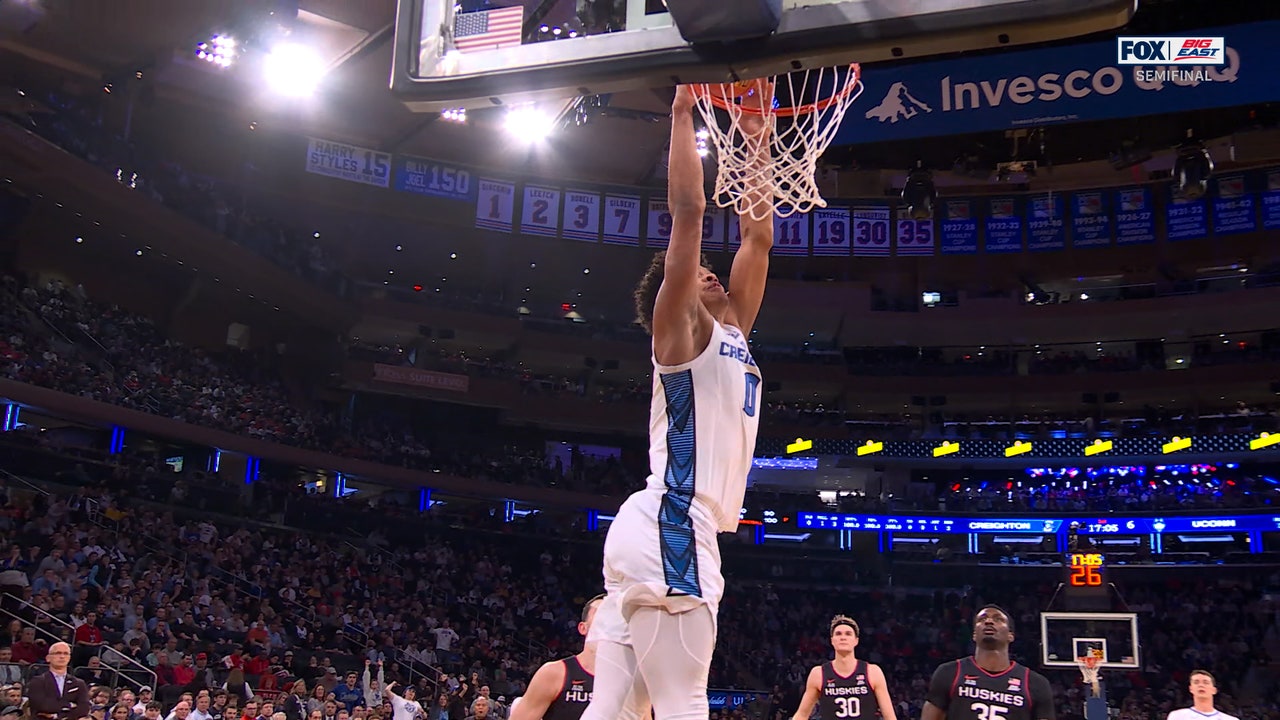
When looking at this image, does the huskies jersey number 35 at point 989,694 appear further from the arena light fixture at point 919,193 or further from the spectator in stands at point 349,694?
the spectator in stands at point 349,694

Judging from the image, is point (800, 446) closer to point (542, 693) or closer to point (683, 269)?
point (542, 693)

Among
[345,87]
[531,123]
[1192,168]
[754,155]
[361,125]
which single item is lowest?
[754,155]

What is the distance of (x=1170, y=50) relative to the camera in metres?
13.5

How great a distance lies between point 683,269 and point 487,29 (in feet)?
5.51

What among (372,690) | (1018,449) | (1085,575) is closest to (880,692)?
(1085,575)

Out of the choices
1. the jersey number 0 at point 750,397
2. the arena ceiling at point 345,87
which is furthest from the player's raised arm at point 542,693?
the arena ceiling at point 345,87

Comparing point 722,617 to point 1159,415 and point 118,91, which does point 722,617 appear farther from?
point 118,91

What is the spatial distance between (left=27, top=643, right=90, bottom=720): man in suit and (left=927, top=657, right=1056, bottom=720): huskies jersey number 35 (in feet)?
24.7

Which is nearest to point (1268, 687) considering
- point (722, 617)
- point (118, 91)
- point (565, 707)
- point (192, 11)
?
point (722, 617)

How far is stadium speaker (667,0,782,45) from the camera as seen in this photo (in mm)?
3910

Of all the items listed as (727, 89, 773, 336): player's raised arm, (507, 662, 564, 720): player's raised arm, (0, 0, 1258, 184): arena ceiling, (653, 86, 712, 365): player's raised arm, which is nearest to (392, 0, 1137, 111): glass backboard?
(653, 86, 712, 365): player's raised arm

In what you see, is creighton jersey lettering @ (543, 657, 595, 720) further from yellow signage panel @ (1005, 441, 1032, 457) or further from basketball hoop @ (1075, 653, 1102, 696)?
yellow signage panel @ (1005, 441, 1032, 457)

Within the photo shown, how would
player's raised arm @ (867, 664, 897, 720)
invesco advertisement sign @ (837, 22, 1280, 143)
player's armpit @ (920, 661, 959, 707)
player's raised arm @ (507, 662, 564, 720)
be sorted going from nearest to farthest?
player's raised arm @ (507, 662, 564, 720) → player's armpit @ (920, 661, 959, 707) → player's raised arm @ (867, 664, 897, 720) → invesco advertisement sign @ (837, 22, 1280, 143)

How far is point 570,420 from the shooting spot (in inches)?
1324
